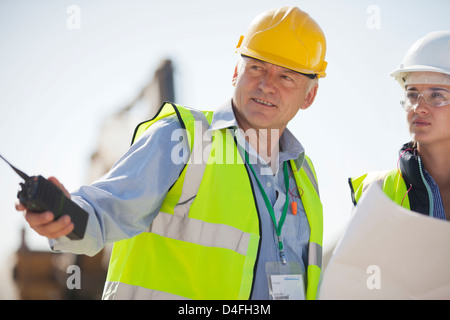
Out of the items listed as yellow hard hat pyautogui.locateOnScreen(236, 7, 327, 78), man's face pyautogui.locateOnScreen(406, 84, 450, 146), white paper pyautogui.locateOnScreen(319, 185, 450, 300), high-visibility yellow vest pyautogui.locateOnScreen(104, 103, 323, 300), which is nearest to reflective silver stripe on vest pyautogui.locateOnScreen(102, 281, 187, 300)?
high-visibility yellow vest pyautogui.locateOnScreen(104, 103, 323, 300)

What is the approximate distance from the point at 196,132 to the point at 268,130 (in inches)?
27.4

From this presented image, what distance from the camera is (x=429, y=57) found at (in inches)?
151

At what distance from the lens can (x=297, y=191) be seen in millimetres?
3594

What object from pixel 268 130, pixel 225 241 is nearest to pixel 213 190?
pixel 225 241

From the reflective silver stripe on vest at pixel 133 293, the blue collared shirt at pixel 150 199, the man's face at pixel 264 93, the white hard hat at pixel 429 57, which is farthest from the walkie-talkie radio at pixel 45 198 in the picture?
the white hard hat at pixel 429 57

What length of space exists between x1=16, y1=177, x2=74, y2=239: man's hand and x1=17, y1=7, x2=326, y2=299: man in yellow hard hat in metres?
0.22

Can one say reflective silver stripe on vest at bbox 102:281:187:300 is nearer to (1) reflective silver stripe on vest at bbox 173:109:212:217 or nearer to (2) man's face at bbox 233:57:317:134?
(1) reflective silver stripe on vest at bbox 173:109:212:217

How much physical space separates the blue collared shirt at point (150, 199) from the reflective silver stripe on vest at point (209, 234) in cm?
15

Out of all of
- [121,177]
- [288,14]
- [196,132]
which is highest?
[288,14]

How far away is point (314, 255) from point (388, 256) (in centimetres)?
99

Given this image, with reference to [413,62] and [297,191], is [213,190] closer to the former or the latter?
[297,191]

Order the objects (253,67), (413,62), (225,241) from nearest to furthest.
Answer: (225,241)
(253,67)
(413,62)

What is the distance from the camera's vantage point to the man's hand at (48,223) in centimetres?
204
